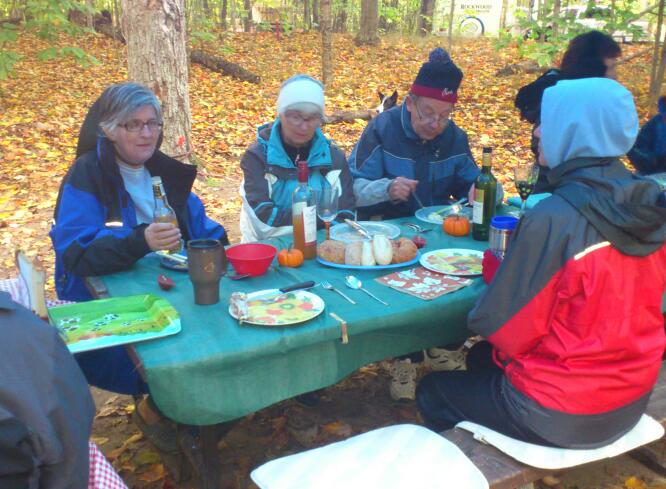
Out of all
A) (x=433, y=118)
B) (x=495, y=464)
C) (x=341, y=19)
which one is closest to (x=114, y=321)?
(x=495, y=464)

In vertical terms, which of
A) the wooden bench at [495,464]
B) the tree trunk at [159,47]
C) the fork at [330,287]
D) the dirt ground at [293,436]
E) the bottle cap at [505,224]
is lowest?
the dirt ground at [293,436]

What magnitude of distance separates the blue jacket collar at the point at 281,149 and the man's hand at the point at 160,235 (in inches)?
42.3

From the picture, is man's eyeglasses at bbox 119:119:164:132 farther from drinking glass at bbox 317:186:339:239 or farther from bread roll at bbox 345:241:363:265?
bread roll at bbox 345:241:363:265

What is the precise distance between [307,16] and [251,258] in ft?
64.6

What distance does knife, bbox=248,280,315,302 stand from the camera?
90.4 inches

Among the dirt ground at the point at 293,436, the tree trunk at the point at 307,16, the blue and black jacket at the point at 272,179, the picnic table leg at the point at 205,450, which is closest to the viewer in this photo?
the picnic table leg at the point at 205,450

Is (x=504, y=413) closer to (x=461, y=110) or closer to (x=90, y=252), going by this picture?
(x=90, y=252)

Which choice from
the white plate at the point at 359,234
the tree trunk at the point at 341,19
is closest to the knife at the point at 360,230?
the white plate at the point at 359,234

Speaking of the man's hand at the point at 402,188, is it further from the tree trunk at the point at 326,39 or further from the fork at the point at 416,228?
the tree trunk at the point at 326,39

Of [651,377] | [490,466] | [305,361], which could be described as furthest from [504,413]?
[305,361]

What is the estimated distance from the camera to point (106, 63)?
45.1 ft

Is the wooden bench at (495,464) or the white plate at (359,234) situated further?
the white plate at (359,234)

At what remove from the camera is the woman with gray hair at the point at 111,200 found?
2594 mm

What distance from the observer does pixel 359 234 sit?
306 cm
